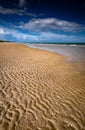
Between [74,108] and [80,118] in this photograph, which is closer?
[80,118]

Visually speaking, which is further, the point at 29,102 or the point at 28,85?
the point at 28,85

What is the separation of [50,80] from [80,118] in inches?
141

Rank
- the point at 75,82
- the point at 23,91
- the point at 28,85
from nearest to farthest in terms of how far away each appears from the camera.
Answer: the point at 23,91, the point at 28,85, the point at 75,82

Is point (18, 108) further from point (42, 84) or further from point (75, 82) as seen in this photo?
point (75, 82)

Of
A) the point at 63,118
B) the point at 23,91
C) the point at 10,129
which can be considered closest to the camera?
the point at 10,129

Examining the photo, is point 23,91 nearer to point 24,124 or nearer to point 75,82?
point 24,124

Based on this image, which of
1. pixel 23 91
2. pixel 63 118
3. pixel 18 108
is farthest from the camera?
pixel 23 91

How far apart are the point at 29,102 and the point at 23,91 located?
104cm

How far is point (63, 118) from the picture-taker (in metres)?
3.69

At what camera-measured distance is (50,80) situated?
7.09 meters

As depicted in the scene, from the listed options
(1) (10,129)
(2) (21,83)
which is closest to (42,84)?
(2) (21,83)

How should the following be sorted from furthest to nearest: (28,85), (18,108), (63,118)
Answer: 1. (28,85)
2. (18,108)
3. (63,118)

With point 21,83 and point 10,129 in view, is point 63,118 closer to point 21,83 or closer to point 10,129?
point 10,129

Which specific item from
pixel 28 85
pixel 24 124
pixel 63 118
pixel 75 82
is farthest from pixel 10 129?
pixel 75 82
